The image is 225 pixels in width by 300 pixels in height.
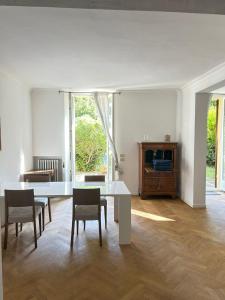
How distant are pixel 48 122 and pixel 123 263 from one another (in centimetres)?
422

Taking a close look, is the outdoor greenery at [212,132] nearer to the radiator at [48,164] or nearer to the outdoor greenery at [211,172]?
the outdoor greenery at [211,172]

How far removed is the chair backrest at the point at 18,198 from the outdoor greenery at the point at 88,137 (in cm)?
333

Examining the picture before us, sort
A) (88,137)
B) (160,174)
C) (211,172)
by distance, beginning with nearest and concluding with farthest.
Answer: (160,174), (88,137), (211,172)

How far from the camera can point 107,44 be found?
10.1 ft

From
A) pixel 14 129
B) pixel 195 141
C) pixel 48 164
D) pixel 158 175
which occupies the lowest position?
pixel 158 175

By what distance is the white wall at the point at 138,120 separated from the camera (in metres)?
6.45

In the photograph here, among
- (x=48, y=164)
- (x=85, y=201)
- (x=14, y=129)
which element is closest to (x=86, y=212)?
(x=85, y=201)

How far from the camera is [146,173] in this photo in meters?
6.10

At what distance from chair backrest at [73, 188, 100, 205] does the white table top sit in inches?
5.3

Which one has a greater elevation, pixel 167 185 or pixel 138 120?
pixel 138 120

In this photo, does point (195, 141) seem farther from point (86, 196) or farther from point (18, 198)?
point (18, 198)

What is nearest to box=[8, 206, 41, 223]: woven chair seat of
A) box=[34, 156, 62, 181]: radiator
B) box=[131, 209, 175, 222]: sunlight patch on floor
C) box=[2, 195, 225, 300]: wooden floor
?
box=[2, 195, 225, 300]: wooden floor

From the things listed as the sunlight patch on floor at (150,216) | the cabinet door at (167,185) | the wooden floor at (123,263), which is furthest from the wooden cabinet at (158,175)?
the wooden floor at (123,263)

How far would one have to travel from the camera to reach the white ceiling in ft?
7.76
